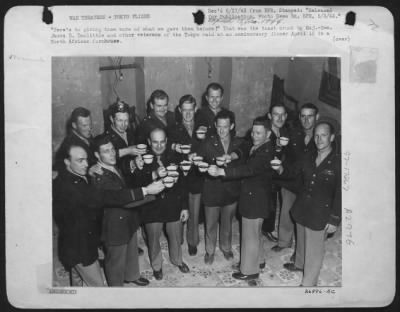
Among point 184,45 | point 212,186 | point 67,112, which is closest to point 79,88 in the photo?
point 67,112

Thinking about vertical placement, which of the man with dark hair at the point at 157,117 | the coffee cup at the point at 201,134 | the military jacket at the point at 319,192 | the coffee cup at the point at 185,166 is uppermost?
the man with dark hair at the point at 157,117

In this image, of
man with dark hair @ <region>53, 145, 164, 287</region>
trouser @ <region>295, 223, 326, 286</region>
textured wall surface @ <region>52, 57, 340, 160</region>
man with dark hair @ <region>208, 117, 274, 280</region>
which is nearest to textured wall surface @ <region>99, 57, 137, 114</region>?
textured wall surface @ <region>52, 57, 340, 160</region>

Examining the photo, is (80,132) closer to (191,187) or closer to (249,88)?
(191,187)

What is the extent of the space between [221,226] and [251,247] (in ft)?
0.24

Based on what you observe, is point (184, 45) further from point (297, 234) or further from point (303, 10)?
point (297, 234)

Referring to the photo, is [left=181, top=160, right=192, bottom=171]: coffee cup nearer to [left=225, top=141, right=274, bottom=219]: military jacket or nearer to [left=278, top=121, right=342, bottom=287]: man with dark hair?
[left=225, top=141, right=274, bottom=219]: military jacket

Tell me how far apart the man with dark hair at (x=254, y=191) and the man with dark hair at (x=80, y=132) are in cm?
25

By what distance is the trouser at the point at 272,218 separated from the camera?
1.06 m

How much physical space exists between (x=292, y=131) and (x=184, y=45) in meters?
0.28

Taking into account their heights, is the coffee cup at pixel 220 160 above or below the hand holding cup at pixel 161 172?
above

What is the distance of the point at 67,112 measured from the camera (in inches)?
40.4

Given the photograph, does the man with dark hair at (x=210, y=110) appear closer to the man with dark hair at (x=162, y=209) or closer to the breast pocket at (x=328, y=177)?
the man with dark hair at (x=162, y=209)

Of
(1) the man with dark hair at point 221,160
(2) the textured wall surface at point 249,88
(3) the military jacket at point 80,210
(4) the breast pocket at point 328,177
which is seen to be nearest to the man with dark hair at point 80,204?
(3) the military jacket at point 80,210

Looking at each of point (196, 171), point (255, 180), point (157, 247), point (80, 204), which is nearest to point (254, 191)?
point (255, 180)
